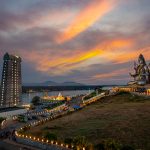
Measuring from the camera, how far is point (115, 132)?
53.0 metres

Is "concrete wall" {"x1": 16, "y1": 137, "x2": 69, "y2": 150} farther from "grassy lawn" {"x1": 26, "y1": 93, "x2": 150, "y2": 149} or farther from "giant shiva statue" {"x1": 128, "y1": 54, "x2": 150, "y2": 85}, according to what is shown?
"giant shiva statue" {"x1": 128, "y1": 54, "x2": 150, "y2": 85}

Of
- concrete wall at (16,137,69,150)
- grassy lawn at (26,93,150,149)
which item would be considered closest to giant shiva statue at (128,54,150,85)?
grassy lawn at (26,93,150,149)

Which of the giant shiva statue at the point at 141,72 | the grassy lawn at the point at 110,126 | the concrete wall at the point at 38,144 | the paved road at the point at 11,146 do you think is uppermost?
the giant shiva statue at the point at 141,72

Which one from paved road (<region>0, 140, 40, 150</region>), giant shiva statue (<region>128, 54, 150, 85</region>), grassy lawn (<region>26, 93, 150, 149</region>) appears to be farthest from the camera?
giant shiva statue (<region>128, 54, 150, 85</region>)

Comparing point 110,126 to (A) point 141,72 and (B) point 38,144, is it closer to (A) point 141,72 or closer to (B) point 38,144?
(B) point 38,144

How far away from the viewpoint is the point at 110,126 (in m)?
57.7

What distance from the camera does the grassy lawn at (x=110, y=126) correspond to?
4934 centimetres

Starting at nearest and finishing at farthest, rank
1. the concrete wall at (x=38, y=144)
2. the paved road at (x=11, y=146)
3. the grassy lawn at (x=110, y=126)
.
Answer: the concrete wall at (x=38, y=144) → the paved road at (x=11, y=146) → the grassy lawn at (x=110, y=126)

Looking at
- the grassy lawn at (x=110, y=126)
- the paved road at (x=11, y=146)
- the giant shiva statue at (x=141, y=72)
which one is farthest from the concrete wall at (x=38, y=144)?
the giant shiva statue at (x=141, y=72)

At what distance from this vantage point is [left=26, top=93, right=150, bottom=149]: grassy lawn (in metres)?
49.3

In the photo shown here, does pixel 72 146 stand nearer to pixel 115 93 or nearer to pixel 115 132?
pixel 115 132

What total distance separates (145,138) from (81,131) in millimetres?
11461

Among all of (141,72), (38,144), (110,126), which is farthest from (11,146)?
(141,72)

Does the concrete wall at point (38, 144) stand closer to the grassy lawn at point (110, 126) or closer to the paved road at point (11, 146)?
the paved road at point (11, 146)
